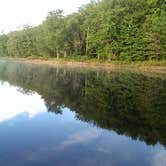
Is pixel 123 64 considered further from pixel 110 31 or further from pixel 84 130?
pixel 84 130

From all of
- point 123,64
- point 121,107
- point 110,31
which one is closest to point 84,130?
point 121,107

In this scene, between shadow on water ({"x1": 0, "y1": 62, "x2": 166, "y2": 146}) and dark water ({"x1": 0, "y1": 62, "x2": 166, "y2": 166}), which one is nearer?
dark water ({"x1": 0, "y1": 62, "x2": 166, "y2": 166})

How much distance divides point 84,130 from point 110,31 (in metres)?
56.8

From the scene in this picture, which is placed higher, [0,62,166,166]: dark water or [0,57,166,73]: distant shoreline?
[0,62,166,166]: dark water

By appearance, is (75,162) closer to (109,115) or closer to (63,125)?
(63,125)

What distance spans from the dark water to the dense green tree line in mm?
35410

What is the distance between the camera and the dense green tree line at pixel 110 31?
64.0m

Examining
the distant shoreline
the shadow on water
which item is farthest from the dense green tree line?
the shadow on water

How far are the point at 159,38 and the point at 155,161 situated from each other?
1975 inches

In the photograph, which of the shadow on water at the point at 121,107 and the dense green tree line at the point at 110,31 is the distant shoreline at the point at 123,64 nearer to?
the dense green tree line at the point at 110,31

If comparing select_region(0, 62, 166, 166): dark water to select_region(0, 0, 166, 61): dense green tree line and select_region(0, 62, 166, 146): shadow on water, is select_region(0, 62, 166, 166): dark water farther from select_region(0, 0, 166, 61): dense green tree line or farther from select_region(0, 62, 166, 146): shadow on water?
select_region(0, 0, 166, 61): dense green tree line

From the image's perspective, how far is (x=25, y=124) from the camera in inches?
723

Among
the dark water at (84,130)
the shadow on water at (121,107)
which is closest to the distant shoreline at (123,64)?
the shadow on water at (121,107)

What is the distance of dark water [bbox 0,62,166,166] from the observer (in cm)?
1255
